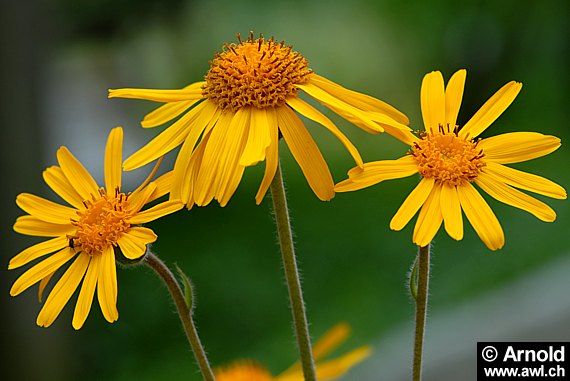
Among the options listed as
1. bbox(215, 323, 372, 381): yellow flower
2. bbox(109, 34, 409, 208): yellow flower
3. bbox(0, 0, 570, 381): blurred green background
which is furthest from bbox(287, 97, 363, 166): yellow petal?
bbox(0, 0, 570, 381): blurred green background

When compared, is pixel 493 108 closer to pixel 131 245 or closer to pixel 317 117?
pixel 317 117

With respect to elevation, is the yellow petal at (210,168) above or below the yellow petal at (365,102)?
below

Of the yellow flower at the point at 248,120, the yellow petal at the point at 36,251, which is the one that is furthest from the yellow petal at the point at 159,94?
the yellow petal at the point at 36,251

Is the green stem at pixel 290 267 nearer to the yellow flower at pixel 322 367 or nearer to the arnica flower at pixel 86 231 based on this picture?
the arnica flower at pixel 86 231

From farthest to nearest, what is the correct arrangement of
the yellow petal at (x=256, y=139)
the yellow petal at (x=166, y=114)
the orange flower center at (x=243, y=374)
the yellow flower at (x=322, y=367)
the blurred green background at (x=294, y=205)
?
the blurred green background at (x=294, y=205), the orange flower center at (x=243, y=374), the yellow flower at (x=322, y=367), the yellow petal at (x=166, y=114), the yellow petal at (x=256, y=139)

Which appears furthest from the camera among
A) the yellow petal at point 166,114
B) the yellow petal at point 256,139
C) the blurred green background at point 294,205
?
the blurred green background at point 294,205

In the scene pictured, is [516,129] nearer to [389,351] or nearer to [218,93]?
[389,351]

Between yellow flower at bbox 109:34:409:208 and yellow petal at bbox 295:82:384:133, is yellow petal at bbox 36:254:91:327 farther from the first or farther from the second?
yellow petal at bbox 295:82:384:133
